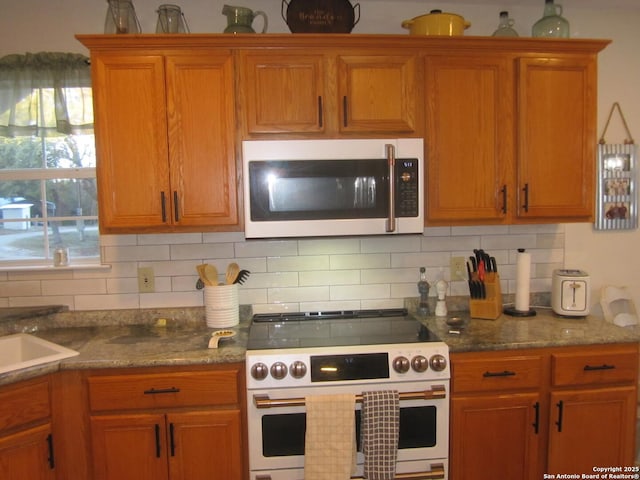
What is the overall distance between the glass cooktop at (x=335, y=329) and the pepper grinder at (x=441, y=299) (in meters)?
0.15

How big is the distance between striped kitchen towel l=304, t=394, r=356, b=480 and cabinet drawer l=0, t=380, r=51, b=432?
3.33 ft

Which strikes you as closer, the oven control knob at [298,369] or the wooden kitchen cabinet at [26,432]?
the wooden kitchen cabinet at [26,432]

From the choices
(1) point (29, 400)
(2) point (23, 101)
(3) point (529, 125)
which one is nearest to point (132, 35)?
(2) point (23, 101)

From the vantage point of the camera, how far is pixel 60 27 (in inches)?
89.0

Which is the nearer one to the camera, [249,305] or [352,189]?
[352,189]

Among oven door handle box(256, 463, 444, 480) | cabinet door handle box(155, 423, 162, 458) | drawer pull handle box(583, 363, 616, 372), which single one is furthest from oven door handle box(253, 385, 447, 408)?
drawer pull handle box(583, 363, 616, 372)

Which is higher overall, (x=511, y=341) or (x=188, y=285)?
(x=188, y=285)

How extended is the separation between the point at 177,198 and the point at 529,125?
168 centimetres

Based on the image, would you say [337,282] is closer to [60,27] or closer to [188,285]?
[188,285]

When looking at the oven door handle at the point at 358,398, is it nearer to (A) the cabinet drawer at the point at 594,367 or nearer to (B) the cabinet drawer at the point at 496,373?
(B) the cabinet drawer at the point at 496,373

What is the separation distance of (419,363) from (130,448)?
1211 mm

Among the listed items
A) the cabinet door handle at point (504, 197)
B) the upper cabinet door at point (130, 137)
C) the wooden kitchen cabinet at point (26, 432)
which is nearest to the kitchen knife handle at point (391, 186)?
the cabinet door handle at point (504, 197)

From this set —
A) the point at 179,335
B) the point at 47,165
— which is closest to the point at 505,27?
the point at 179,335

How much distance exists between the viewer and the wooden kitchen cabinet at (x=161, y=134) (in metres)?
1.96
